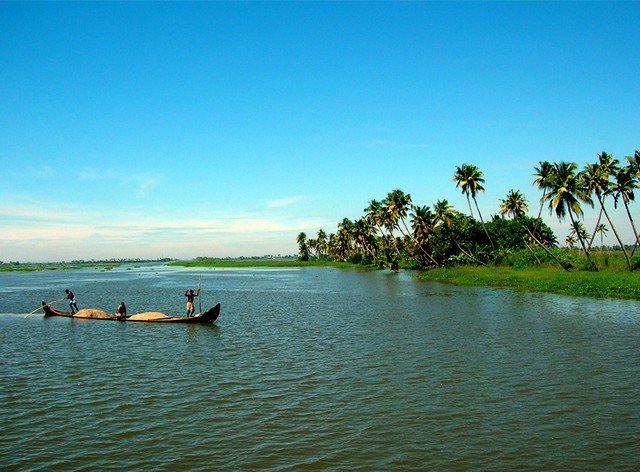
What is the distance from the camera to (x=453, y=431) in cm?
1169

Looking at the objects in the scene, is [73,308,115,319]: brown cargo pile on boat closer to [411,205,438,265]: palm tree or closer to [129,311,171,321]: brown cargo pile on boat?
[129,311,171,321]: brown cargo pile on boat

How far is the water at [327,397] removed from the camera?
10484mm

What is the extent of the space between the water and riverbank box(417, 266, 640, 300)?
14.6 m

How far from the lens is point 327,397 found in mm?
14516

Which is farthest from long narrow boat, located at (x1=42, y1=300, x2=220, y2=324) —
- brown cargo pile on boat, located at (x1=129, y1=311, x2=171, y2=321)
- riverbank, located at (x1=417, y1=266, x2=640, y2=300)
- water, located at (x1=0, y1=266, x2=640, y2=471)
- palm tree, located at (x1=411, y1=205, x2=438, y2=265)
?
palm tree, located at (x1=411, y1=205, x2=438, y2=265)

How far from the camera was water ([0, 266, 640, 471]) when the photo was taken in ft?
34.4

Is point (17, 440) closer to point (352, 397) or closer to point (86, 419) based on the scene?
point (86, 419)

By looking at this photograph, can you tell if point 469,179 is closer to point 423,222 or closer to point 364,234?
point 423,222

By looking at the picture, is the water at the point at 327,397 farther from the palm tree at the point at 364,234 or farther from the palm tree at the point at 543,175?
the palm tree at the point at 364,234

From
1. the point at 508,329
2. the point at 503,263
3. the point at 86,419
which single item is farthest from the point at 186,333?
the point at 503,263

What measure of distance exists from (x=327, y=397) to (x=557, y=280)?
41.6m

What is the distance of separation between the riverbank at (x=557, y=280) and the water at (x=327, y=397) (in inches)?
574

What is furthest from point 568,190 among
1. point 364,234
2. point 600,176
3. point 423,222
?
point 364,234

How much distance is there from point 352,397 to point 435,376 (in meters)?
3.75
